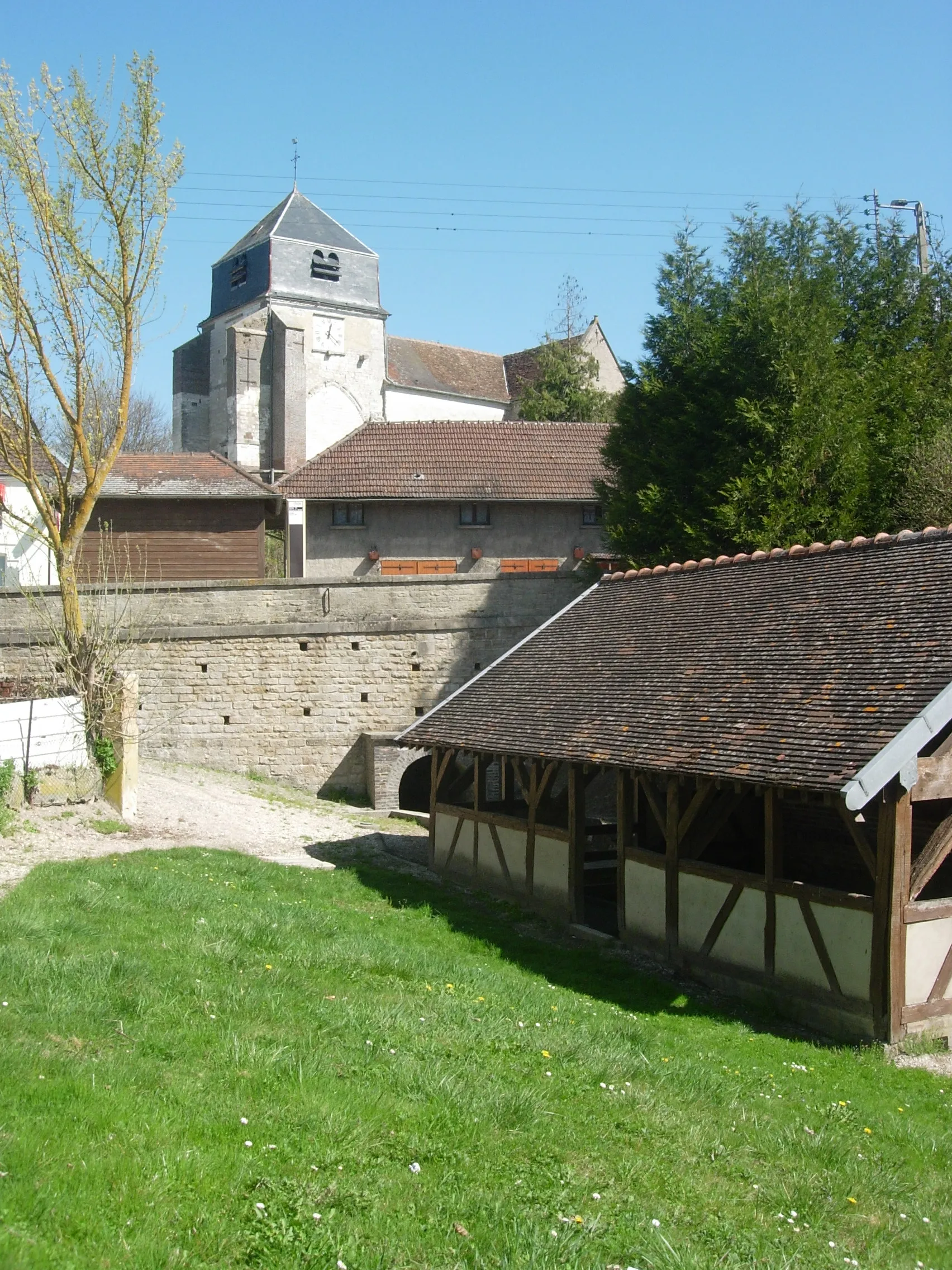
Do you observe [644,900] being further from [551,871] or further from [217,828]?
[217,828]

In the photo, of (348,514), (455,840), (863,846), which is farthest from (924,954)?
(348,514)

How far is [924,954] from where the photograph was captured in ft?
27.5

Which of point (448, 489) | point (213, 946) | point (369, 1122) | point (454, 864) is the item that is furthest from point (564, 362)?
point (369, 1122)

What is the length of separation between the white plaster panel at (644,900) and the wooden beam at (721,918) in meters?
0.66

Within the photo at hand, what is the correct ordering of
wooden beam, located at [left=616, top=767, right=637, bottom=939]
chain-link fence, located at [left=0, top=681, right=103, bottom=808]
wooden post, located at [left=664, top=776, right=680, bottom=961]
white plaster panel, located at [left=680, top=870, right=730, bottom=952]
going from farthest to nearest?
chain-link fence, located at [left=0, top=681, right=103, bottom=808]
wooden beam, located at [left=616, top=767, right=637, bottom=939]
wooden post, located at [left=664, top=776, right=680, bottom=961]
white plaster panel, located at [left=680, top=870, right=730, bottom=952]

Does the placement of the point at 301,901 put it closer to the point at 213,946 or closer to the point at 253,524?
the point at 213,946

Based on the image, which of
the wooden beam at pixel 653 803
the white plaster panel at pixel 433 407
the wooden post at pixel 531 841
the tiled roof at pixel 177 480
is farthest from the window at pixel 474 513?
the wooden beam at pixel 653 803

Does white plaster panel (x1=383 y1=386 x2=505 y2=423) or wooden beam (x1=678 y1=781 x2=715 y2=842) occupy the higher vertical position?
white plaster panel (x1=383 y1=386 x2=505 y2=423)

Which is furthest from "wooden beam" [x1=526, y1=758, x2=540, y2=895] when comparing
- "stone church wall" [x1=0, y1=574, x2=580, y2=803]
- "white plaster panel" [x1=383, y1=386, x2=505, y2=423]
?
"white plaster panel" [x1=383, y1=386, x2=505, y2=423]

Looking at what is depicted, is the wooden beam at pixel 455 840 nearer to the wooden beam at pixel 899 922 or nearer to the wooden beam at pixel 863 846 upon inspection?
the wooden beam at pixel 863 846

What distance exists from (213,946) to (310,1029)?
6.07 feet

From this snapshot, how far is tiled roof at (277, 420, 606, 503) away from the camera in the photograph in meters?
26.4

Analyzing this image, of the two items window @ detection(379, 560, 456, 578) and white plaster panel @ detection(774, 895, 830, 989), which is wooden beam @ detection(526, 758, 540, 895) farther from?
window @ detection(379, 560, 456, 578)

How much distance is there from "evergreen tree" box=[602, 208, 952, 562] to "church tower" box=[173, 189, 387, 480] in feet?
59.6
